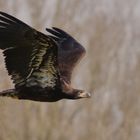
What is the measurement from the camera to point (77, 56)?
11070 mm

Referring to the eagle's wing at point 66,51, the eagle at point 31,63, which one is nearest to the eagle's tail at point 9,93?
the eagle at point 31,63

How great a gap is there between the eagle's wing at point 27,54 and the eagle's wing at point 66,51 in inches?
31.9

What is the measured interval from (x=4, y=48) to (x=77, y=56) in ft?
5.65

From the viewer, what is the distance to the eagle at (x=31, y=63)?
31.0 feet

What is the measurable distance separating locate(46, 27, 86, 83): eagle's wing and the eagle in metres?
0.28

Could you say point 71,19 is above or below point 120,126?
→ above

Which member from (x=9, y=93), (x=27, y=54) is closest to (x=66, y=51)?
(x=9, y=93)

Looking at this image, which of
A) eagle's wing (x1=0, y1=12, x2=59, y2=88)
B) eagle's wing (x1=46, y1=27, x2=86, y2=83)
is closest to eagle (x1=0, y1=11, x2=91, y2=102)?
eagle's wing (x1=0, y1=12, x2=59, y2=88)

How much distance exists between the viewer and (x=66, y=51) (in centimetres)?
1120

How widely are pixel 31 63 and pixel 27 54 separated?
14 cm

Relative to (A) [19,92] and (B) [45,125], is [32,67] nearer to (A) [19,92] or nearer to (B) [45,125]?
(A) [19,92]

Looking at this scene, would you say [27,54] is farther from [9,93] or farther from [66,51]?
[66,51]

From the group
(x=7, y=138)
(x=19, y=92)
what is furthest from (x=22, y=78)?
(x=7, y=138)

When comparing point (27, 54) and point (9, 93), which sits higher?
point (27, 54)
